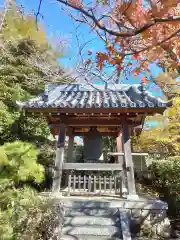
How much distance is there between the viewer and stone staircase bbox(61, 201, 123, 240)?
4.45 metres

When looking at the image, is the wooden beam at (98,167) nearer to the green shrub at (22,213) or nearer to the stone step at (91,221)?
the stone step at (91,221)

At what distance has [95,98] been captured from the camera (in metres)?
6.55

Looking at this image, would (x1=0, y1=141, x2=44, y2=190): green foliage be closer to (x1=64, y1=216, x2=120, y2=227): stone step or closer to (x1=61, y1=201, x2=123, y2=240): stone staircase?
(x1=61, y1=201, x2=123, y2=240): stone staircase

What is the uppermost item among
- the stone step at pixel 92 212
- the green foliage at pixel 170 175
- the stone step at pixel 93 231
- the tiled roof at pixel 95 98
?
the tiled roof at pixel 95 98

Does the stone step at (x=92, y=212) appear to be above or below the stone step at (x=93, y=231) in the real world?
above

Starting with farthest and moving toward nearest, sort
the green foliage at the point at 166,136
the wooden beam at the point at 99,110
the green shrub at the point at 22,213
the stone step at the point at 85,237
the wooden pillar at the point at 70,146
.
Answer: the green foliage at the point at 166,136, the wooden pillar at the point at 70,146, the wooden beam at the point at 99,110, the stone step at the point at 85,237, the green shrub at the point at 22,213

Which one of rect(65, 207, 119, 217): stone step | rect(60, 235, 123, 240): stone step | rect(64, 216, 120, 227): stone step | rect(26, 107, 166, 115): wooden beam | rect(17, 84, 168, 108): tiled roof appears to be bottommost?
rect(60, 235, 123, 240): stone step

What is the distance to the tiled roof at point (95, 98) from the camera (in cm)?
570

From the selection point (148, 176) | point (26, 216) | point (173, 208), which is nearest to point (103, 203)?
point (26, 216)

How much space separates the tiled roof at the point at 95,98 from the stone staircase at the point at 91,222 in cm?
222

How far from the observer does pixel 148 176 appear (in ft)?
31.8

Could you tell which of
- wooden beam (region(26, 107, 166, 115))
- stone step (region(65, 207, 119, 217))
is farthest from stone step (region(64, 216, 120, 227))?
wooden beam (region(26, 107, 166, 115))

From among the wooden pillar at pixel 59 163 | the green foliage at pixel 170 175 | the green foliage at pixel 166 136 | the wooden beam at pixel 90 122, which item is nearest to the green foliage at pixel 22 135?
the wooden pillar at pixel 59 163

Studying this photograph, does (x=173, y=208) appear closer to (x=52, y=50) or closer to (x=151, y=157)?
(x=151, y=157)
